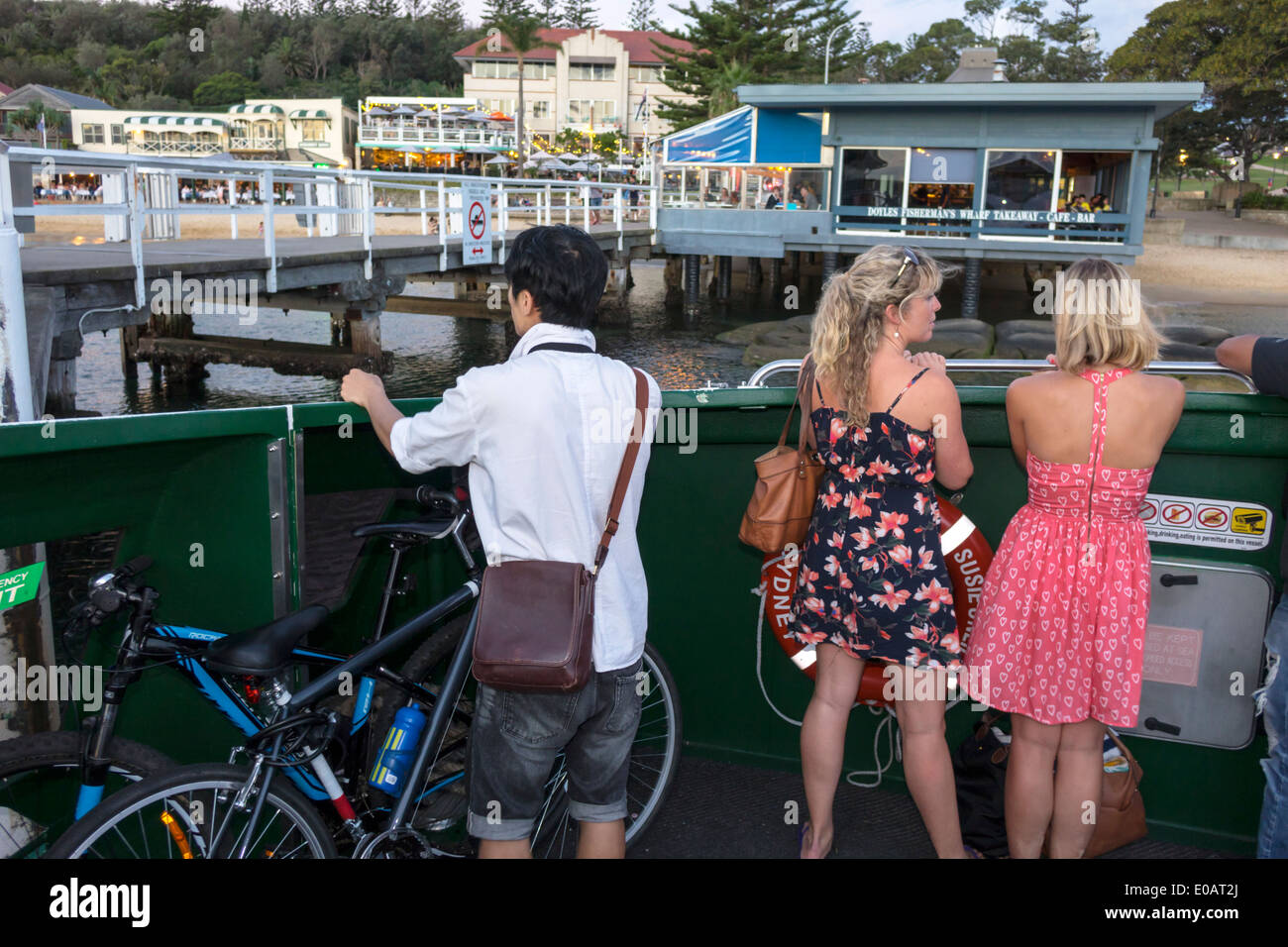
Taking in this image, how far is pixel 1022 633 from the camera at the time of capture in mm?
2754

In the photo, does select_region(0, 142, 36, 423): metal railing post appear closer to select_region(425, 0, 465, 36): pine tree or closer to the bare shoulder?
the bare shoulder

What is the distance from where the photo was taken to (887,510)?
8.97 ft

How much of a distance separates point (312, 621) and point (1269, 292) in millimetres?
35428

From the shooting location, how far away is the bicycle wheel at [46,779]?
7.57 ft

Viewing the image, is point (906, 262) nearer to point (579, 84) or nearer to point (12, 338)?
point (12, 338)

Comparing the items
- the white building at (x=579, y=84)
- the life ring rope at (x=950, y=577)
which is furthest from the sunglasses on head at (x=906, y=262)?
the white building at (x=579, y=84)

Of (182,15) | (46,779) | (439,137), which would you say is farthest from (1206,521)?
(182,15)

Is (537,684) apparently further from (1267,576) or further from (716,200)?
(716,200)

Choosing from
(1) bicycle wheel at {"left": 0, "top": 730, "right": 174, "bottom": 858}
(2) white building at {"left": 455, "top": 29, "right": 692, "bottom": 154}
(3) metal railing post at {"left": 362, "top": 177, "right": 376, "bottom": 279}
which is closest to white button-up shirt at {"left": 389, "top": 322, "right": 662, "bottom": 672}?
(1) bicycle wheel at {"left": 0, "top": 730, "right": 174, "bottom": 858}

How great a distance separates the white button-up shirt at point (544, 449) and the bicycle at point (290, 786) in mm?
449

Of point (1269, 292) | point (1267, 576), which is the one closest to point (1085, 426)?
point (1267, 576)

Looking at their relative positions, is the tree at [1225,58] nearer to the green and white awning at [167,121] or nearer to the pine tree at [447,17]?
the green and white awning at [167,121]

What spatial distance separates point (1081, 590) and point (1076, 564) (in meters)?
0.07
